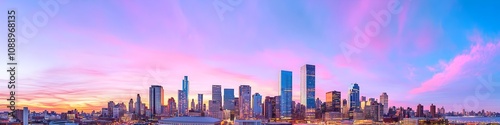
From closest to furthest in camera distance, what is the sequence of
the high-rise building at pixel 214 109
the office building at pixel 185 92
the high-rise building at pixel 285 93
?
the high-rise building at pixel 214 109 < the high-rise building at pixel 285 93 < the office building at pixel 185 92

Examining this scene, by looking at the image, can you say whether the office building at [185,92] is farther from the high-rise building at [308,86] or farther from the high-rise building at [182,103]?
the high-rise building at [308,86]

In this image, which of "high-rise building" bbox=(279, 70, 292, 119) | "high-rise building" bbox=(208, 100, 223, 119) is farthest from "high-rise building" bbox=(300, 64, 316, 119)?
"high-rise building" bbox=(208, 100, 223, 119)

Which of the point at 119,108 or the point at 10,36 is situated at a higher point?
the point at 10,36

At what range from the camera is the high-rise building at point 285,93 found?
95750 millimetres

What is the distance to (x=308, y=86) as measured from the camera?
108812mm

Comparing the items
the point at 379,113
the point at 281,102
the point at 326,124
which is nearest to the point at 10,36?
the point at 326,124

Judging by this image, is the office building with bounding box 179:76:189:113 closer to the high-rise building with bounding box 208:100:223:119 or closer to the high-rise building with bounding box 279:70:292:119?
the high-rise building with bounding box 208:100:223:119

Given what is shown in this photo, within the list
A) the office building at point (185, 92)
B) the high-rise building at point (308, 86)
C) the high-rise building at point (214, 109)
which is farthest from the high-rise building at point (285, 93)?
the office building at point (185, 92)

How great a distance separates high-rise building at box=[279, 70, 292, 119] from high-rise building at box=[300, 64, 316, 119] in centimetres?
341

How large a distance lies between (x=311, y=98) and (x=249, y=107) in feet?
65.1

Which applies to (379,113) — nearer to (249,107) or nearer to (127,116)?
(249,107)

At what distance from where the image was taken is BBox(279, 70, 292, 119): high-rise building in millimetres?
95750

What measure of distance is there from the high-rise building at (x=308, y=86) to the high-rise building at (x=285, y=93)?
11.2 ft

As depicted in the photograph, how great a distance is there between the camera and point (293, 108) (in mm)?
101000
